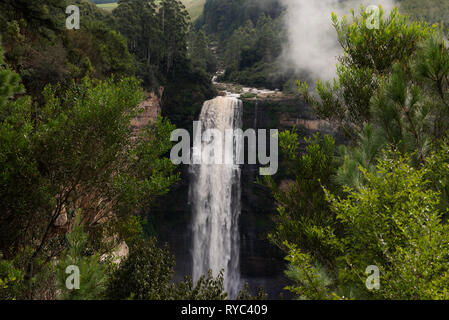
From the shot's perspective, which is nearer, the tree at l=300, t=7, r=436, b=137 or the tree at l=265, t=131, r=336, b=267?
the tree at l=300, t=7, r=436, b=137

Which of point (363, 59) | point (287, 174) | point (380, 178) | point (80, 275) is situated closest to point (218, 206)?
point (287, 174)

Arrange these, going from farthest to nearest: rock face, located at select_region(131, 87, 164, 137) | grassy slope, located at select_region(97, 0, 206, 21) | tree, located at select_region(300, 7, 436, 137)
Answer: grassy slope, located at select_region(97, 0, 206, 21) → rock face, located at select_region(131, 87, 164, 137) → tree, located at select_region(300, 7, 436, 137)

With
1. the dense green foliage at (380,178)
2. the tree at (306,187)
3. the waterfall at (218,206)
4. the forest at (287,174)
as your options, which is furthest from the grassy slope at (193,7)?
the tree at (306,187)

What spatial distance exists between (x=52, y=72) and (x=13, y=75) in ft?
33.2

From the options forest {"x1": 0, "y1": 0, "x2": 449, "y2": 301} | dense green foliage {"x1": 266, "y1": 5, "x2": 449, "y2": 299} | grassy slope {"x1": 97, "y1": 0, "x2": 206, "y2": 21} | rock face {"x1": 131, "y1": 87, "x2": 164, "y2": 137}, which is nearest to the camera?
dense green foliage {"x1": 266, "y1": 5, "x2": 449, "y2": 299}

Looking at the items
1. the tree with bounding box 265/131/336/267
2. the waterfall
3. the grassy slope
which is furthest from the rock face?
the grassy slope

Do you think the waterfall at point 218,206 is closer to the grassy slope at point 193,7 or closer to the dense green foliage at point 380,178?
the dense green foliage at point 380,178

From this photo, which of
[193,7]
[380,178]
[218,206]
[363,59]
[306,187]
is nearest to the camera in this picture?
[380,178]

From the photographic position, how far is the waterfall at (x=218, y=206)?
Result: 1108 inches

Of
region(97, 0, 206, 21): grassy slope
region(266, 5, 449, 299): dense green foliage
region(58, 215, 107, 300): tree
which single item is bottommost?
region(58, 215, 107, 300): tree

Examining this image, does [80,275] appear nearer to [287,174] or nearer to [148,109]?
[287,174]

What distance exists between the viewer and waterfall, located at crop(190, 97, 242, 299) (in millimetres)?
28141

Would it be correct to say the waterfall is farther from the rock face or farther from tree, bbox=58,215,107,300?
tree, bbox=58,215,107,300

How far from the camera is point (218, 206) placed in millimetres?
28797
